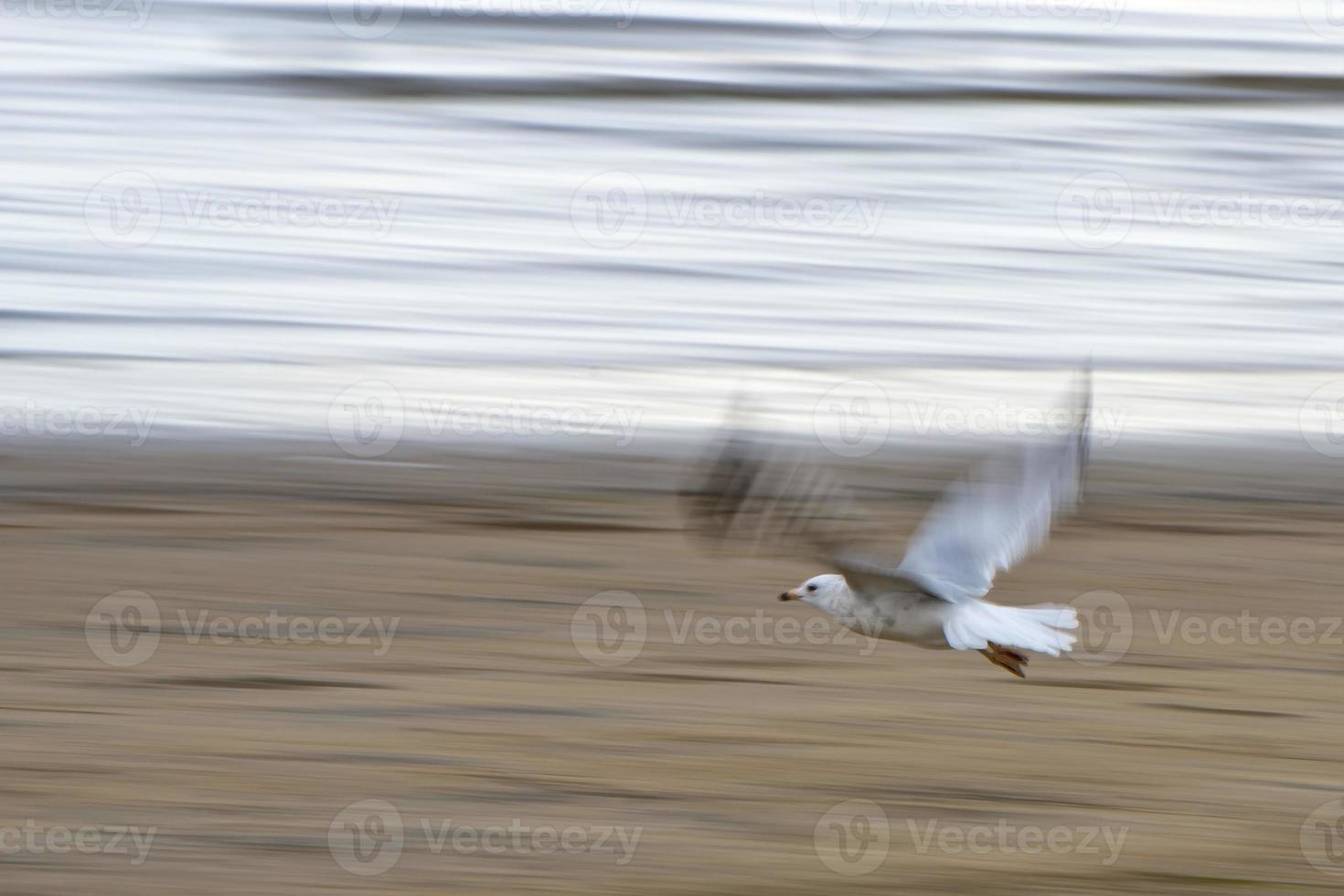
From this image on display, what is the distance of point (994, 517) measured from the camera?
4.86 m

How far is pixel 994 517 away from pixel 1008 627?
0.29m

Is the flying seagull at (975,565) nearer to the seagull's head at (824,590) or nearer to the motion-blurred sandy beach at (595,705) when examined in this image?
the seagull's head at (824,590)

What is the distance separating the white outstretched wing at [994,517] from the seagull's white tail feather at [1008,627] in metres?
0.06

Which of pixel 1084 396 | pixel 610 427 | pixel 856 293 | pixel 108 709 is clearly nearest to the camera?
pixel 1084 396

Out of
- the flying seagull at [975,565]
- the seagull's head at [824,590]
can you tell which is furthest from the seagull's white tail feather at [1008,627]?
the seagull's head at [824,590]

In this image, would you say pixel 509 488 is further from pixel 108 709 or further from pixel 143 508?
pixel 108 709

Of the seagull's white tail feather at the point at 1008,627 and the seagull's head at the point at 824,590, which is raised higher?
the seagull's head at the point at 824,590

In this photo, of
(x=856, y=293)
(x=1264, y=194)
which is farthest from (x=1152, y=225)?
(x=856, y=293)

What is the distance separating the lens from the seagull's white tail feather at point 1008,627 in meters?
4.65

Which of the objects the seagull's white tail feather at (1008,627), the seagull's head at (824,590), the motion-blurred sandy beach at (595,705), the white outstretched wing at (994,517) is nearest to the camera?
the motion-blurred sandy beach at (595,705)

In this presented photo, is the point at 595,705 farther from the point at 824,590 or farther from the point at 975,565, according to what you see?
the point at 975,565

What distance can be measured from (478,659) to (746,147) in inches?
372

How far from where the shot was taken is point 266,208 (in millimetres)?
13055

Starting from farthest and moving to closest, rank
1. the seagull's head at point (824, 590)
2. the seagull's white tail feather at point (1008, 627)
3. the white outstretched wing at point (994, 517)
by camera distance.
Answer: the seagull's head at point (824, 590), the white outstretched wing at point (994, 517), the seagull's white tail feather at point (1008, 627)
